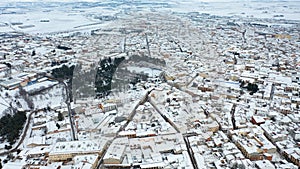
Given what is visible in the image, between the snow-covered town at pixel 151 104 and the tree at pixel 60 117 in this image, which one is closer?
the snow-covered town at pixel 151 104

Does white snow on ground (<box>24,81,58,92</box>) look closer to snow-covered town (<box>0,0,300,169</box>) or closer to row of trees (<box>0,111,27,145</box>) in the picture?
snow-covered town (<box>0,0,300,169</box>)

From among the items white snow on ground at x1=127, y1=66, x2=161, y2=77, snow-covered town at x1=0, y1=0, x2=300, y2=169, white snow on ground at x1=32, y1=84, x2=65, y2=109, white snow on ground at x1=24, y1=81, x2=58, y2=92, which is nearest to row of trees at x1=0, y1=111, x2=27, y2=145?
snow-covered town at x1=0, y1=0, x2=300, y2=169

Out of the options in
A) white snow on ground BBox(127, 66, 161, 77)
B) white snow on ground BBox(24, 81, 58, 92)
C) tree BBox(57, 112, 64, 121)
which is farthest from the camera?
white snow on ground BBox(127, 66, 161, 77)

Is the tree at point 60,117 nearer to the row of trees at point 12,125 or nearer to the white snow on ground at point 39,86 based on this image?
the row of trees at point 12,125

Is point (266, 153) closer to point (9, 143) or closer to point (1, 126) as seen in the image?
point (9, 143)

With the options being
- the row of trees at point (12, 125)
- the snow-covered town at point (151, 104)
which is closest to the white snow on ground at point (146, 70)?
the snow-covered town at point (151, 104)

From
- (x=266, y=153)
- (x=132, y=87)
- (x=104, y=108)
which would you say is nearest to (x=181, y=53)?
(x=132, y=87)

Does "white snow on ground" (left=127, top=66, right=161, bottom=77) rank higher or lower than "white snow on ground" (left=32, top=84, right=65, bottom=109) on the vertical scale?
higher

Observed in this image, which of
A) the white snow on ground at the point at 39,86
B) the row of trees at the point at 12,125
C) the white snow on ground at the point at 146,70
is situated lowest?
the row of trees at the point at 12,125
